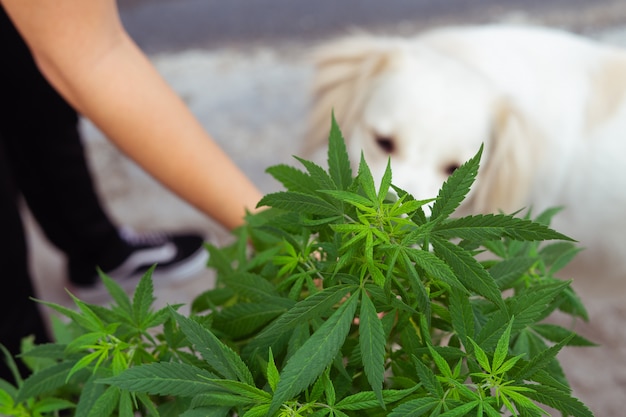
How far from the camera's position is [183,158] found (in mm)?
729

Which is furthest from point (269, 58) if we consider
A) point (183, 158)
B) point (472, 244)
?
point (472, 244)

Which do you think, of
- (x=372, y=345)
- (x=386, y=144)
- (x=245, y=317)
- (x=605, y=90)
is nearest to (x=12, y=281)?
(x=386, y=144)

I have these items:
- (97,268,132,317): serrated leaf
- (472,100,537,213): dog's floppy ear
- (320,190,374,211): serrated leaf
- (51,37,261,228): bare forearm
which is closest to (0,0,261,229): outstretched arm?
(51,37,261,228): bare forearm

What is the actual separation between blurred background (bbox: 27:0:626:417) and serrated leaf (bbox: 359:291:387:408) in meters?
1.20

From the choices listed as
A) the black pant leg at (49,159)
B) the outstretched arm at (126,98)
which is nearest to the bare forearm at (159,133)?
the outstretched arm at (126,98)

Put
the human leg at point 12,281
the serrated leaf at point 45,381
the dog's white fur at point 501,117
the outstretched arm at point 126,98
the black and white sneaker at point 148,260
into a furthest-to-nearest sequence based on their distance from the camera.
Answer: the black and white sneaker at point 148,260
the dog's white fur at point 501,117
the human leg at point 12,281
the outstretched arm at point 126,98
the serrated leaf at point 45,381

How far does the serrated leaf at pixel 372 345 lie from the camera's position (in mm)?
299

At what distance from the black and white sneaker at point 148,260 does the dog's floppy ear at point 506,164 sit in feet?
2.18

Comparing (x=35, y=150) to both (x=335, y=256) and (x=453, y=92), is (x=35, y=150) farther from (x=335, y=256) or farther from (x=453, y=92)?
(x=335, y=256)

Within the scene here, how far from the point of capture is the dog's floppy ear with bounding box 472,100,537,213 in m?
1.22

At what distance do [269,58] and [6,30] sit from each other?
1158 millimetres

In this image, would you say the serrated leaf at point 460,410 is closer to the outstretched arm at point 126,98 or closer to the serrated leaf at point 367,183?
the serrated leaf at point 367,183

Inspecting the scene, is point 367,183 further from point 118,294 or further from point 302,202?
point 118,294

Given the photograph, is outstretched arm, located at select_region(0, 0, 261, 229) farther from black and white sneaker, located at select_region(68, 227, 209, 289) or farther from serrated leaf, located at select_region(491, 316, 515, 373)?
black and white sneaker, located at select_region(68, 227, 209, 289)
